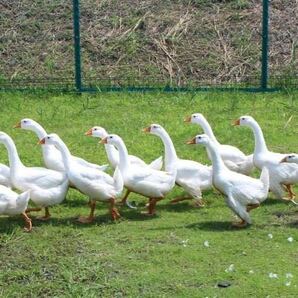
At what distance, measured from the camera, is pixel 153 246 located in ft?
25.2

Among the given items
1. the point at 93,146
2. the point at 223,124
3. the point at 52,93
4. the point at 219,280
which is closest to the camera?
the point at 219,280

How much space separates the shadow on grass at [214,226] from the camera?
8.15 metres

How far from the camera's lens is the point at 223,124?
457 inches

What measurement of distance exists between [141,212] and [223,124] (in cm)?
324

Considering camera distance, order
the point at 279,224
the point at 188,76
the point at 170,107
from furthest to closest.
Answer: the point at 188,76
the point at 170,107
the point at 279,224

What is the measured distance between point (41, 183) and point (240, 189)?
71.7 inches

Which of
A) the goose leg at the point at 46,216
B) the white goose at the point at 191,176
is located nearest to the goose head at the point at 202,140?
the white goose at the point at 191,176

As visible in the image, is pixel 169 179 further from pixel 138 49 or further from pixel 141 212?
pixel 138 49

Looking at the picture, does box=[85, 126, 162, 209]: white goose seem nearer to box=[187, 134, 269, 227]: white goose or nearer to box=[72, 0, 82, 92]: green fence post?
box=[187, 134, 269, 227]: white goose

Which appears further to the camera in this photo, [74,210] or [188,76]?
[188,76]

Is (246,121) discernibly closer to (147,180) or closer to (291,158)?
(291,158)

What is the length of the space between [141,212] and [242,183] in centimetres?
109

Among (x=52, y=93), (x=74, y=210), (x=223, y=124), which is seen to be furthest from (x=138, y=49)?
(x=74, y=210)

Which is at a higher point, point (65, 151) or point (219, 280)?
point (65, 151)
